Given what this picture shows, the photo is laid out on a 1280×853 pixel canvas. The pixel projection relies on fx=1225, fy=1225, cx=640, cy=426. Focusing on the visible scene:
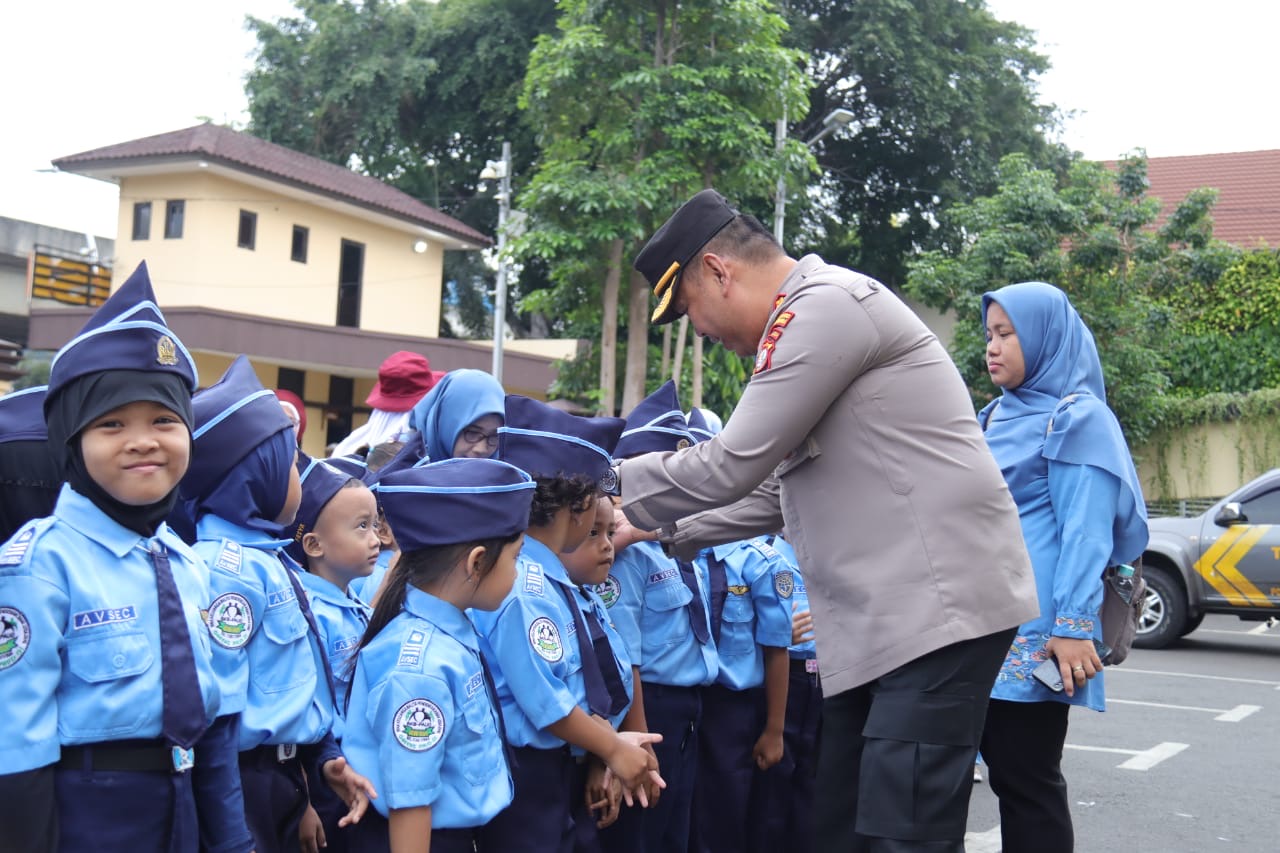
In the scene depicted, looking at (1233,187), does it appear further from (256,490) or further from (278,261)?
(256,490)

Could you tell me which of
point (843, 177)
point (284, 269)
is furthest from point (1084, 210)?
point (284, 269)

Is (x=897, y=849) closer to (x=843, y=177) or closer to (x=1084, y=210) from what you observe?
(x=1084, y=210)

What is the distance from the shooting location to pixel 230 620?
2770 mm

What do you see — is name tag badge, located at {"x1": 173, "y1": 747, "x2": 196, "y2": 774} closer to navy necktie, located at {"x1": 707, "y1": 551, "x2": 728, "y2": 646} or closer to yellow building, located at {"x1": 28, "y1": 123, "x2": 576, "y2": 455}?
navy necktie, located at {"x1": 707, "y1": 551, "x2": 728, "y2": 646}

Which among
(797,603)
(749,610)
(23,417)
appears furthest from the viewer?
(797,603)

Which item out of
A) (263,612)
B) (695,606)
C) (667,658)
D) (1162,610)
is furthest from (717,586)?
(1162,610)

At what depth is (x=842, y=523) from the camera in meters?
2.93

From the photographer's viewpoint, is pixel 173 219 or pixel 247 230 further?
pixel 247 230

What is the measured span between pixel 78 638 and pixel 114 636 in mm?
65

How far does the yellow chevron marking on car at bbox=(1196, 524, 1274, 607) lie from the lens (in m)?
11.5

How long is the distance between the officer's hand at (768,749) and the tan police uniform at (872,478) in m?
1.55

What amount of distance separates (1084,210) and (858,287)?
54.1ft

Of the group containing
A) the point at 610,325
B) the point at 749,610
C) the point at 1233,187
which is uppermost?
the point at 1233,187

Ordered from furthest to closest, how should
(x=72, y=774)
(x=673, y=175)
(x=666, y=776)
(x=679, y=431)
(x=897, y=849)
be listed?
(x=673, y=175) < (x=679, y=431) < (x=666, y=776) < (x=897, y=849) < (x=72, y=774)
